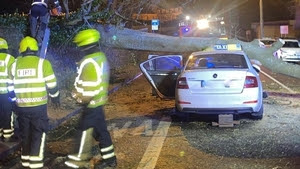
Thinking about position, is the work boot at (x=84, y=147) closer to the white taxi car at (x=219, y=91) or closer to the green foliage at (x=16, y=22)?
the white taxi car at (x=219, y=91)

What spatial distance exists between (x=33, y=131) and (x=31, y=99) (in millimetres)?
430

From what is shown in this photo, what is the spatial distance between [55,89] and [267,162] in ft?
10.3

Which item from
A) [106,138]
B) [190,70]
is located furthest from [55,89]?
[190,70]

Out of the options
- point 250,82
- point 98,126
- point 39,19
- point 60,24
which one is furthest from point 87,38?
point 60,24

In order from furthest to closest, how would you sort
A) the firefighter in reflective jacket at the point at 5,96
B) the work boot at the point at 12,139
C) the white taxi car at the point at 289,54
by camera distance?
the white taxi car at the point at 289,54
the work boot at the point at 12,139
the firefighter in reflective jacket at the point at 5,96

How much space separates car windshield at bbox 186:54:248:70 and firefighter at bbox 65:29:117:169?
3.58 m

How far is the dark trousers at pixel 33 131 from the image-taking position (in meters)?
5.57

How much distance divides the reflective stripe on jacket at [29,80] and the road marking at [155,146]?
5.61 feet

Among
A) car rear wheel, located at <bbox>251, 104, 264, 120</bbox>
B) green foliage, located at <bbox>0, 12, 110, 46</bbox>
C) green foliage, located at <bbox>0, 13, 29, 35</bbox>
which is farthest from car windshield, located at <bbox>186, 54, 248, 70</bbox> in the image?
green foliage, located at <bbox>0, 13, 29, 35</bbox>

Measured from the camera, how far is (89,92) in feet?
18.4

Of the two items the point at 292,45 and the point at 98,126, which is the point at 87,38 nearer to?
the point at 98,126

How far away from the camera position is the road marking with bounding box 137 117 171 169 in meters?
6.13

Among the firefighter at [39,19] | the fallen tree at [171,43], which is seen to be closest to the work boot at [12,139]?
the firefighter at [39,19]

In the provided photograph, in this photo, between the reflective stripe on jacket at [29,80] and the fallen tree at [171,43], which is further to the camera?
the fallen tree at [171,43]
